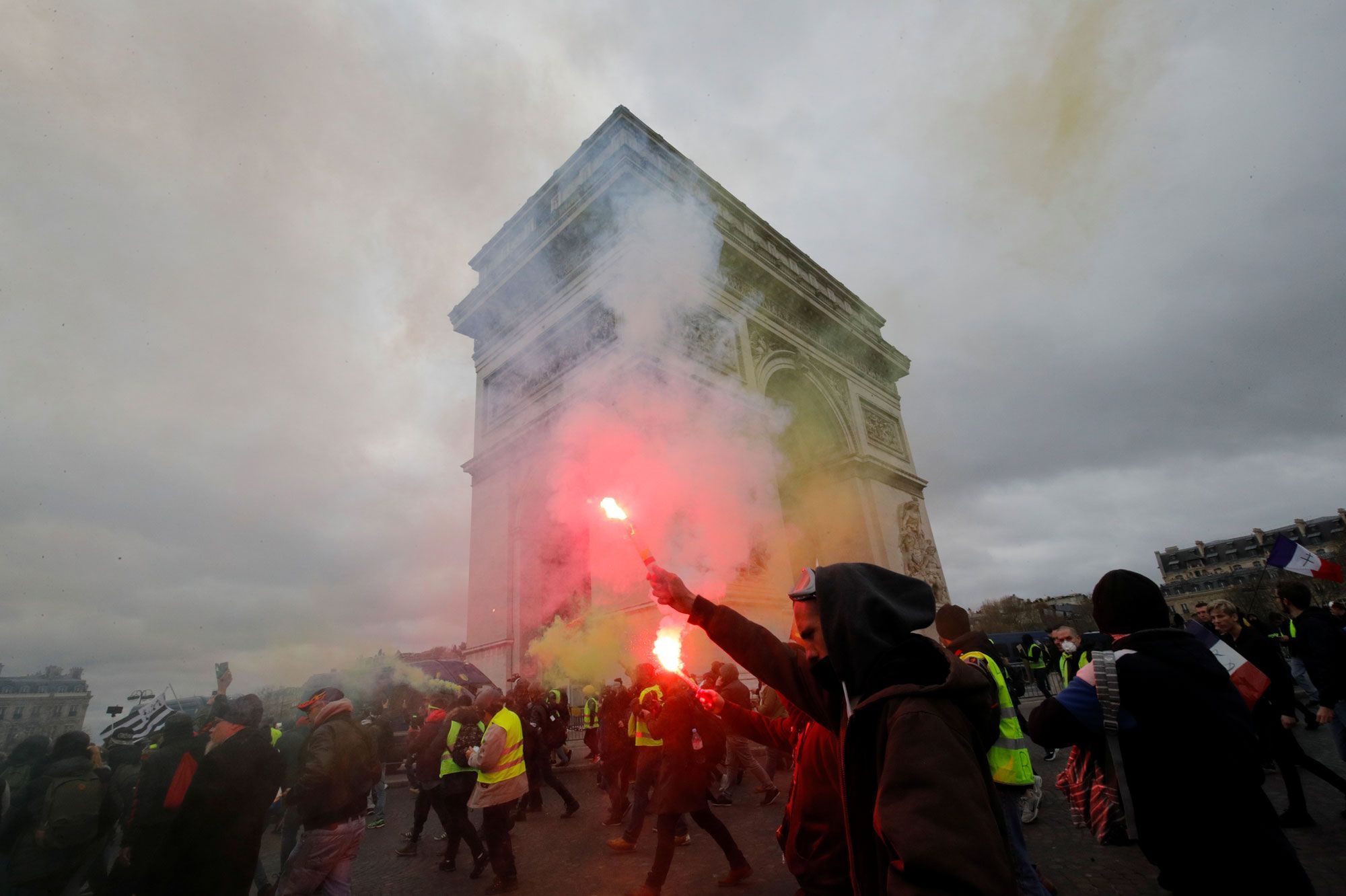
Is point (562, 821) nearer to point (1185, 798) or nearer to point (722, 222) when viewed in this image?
point (1185, 798)

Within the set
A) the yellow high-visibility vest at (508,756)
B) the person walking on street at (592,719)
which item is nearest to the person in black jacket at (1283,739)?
the yellow high-visibility vest at (508,756)

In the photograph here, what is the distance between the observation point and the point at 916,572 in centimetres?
1333

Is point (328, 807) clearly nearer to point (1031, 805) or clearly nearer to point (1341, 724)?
point (1031, 805)

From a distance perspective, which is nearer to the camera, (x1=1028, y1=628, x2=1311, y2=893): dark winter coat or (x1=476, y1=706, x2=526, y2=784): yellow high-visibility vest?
(x1=1028, y1=628, x2=1311, y2=893): dark winter coat

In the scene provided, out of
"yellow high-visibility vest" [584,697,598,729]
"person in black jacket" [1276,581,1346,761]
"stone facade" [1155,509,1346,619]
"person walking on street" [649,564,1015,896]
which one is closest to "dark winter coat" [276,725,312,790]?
"yellow high-visibility vest" [584,697,598,729]

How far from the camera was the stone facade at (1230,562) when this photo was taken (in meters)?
47.1

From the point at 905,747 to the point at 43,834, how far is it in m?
4.67

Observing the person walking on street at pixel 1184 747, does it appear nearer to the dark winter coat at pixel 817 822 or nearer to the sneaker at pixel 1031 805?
the dark winter coat at pixel 817 822

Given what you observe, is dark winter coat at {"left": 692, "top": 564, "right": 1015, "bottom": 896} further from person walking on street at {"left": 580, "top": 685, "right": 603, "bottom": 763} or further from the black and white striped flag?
person walking on street at {"left": 580, "top": 685, "right": 603, "bottom": 763}

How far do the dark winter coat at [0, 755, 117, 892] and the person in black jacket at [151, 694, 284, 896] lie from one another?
0.83 metres

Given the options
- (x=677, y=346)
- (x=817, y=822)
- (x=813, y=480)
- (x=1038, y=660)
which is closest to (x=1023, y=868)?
(x=817, y=822)

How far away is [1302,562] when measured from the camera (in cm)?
610

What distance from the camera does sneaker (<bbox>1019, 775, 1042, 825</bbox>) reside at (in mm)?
4801

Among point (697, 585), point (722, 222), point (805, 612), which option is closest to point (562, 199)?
point (722, 222)
